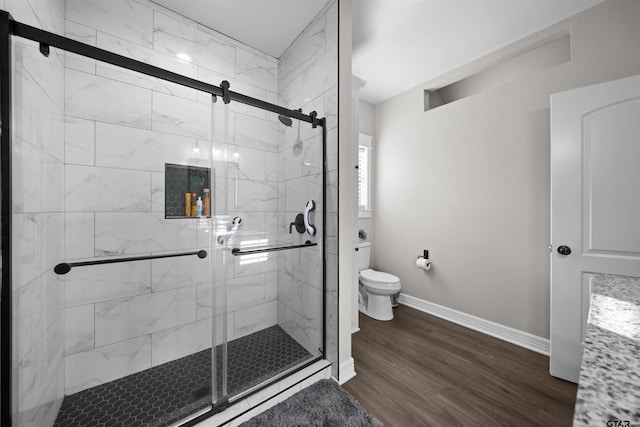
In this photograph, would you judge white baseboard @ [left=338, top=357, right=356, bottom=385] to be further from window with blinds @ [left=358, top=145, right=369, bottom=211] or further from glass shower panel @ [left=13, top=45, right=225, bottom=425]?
window with blinds @ [left=358, top=145, right=369, bottom=211]

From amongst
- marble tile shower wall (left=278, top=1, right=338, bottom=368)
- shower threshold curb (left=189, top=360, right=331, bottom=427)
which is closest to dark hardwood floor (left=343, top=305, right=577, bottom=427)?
shower threshold curb (left=189, top=360, right=331, bottom=427)

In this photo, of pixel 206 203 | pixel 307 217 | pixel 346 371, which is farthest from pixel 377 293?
pixel 206 203

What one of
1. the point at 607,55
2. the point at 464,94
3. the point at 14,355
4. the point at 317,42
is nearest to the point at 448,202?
the point at 464,94

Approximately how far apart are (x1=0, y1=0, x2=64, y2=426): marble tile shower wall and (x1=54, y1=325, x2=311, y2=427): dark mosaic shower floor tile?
151 mm

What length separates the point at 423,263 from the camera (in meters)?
2.68

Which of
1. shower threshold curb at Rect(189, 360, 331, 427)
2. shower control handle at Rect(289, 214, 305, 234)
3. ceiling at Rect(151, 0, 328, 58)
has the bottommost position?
shower threshold curb at Rect(189, 360, 331, 427)

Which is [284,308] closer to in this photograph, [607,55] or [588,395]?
[588,395]

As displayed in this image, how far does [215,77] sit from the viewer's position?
193 centimetres

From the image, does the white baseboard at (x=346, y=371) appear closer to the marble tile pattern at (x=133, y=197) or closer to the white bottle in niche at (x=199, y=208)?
the marble tile pattern at (x=133, y=197)

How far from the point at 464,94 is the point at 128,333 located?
356 cm

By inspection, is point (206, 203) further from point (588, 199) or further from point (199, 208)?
point (588, 199)

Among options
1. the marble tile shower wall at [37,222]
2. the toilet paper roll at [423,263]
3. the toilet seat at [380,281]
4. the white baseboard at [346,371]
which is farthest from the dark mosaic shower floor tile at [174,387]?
the toilet paper roll at [423,263]

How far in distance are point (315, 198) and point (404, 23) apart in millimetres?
1612

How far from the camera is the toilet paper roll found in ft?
8.78
